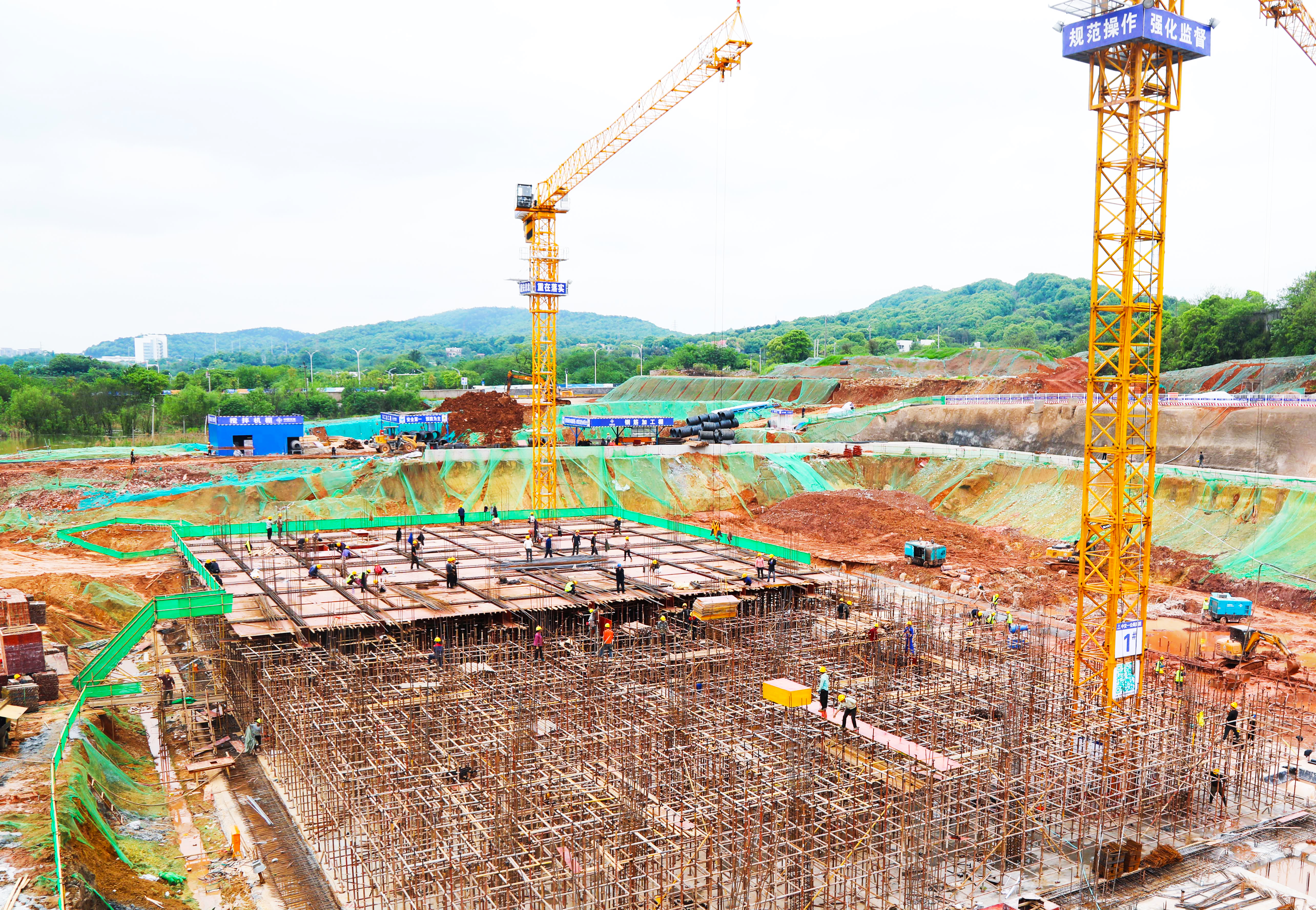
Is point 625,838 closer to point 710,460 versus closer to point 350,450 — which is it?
point 710,460

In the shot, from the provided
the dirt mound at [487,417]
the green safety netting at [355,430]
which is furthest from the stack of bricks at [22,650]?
the green safety netting at [355,430]

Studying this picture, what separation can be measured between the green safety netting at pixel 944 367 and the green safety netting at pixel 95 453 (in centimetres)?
6350

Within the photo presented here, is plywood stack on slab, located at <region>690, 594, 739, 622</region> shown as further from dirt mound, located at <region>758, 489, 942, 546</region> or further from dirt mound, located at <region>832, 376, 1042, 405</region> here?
dirt mound, located at <region>832, 376, 1042, 405</region>

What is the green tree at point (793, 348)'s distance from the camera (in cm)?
14712

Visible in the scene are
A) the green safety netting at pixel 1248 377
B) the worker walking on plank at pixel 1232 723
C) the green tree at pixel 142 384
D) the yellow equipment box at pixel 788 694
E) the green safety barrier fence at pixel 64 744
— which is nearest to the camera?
the green safety barrier fence at pixel 64 744

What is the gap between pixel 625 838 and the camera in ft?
52.4

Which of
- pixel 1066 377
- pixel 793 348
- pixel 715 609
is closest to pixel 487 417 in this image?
pixel 715 609

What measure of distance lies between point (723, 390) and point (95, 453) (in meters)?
65.3

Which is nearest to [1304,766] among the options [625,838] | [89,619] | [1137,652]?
[1137,652]

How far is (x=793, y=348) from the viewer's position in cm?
14775

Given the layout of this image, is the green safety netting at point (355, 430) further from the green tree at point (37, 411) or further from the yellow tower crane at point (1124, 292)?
the yellow tower crane at point (1124, 292)

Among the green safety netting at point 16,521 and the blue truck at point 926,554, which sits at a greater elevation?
the green safety netting at point 16,521

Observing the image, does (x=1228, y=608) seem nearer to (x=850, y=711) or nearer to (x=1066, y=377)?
(x=850, y=711)

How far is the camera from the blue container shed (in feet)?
190
